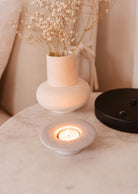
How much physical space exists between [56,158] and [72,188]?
4.1 inches

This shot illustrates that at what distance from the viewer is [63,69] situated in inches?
28.0

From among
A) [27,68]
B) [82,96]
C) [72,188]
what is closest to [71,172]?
[72,188]

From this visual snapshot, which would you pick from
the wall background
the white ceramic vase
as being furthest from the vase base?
the wall background

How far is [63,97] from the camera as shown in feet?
2.32

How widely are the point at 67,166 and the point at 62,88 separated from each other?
10.9 inches

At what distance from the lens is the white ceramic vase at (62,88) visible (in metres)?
0.71

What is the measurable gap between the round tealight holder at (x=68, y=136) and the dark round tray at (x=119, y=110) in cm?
9

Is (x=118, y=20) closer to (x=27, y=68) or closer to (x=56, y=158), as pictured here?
(x=27, y=68)

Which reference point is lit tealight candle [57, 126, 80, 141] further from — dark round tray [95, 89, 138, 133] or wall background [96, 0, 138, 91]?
wall background [96, 0, 138, 91]

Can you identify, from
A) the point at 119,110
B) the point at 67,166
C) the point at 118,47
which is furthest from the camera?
the point at 118,47

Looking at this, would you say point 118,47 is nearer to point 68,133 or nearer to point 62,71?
point 62,71

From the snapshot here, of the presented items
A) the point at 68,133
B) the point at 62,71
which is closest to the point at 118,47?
the point at 62,71

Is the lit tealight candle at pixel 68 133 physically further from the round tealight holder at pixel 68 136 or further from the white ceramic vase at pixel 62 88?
the white ceramic vase at pixel 62 88

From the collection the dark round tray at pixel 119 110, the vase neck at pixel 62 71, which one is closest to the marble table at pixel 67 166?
the dark round tray at pixel 119 110
